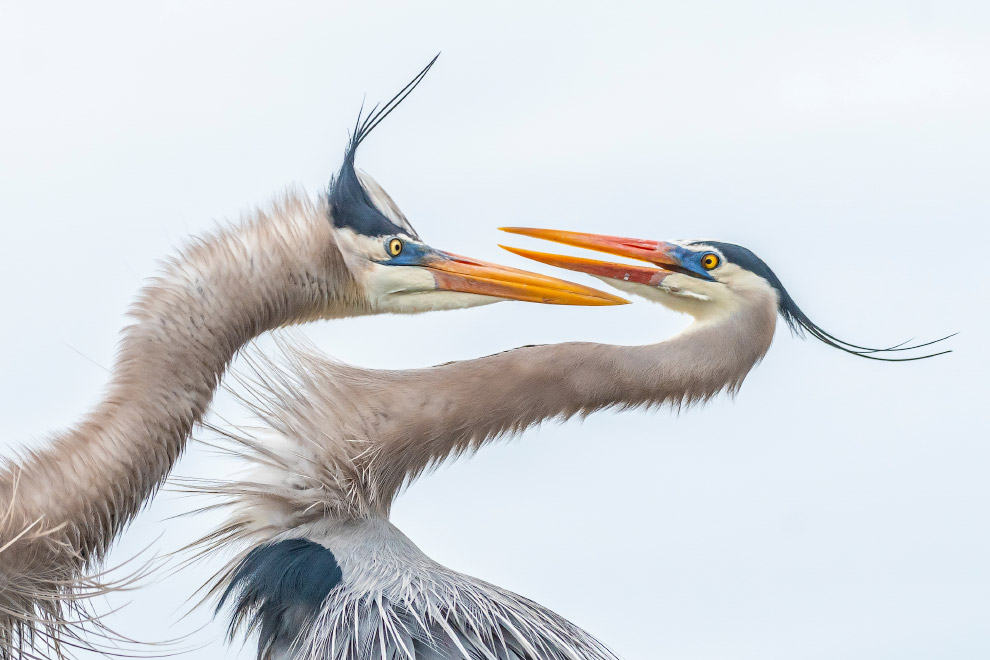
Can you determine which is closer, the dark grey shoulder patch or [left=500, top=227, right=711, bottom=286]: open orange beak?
the dark grey shoulder patch

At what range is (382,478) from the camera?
13.1ft

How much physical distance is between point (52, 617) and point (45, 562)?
204 millimetres

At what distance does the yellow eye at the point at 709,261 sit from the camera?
4.43m

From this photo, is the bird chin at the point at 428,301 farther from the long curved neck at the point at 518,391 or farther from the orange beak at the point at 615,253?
the orange beak at the point at 615,253

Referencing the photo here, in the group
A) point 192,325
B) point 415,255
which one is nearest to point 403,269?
point 415,255


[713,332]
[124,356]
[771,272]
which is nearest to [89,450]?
[124,356]

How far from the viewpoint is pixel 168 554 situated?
3902 millimetres

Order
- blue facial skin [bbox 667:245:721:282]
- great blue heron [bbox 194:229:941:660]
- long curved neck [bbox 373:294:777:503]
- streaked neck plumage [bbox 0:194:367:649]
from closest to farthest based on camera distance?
streaked neck plumage [bbox 0:194:367:649]
great blue heron [bbox 194:229:941:660]
long curved neck [bbox 373:294:777:503]
blue facial skin [bbox 667:245:721:282]

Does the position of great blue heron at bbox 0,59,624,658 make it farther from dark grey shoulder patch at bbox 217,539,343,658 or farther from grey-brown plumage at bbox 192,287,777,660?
dark grey shoulder patch at bbox 217,539,343,658

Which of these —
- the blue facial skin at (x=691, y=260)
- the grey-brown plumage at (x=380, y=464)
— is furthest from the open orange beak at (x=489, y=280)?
the blue facial skin at (x=691, y=260)

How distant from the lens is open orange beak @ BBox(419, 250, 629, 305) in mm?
4016

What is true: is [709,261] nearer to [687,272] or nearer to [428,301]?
[687,272]

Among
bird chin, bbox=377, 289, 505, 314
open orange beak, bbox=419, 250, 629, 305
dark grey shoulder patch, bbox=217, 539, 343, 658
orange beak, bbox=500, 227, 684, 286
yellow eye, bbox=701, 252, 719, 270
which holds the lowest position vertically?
dark grey shoulder patch, bbox=217, 539, 343, 658

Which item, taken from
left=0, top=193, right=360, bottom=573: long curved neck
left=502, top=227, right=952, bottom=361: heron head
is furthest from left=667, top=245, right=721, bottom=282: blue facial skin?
left=0, top=193, right=360, bottom=573: long curved neck
